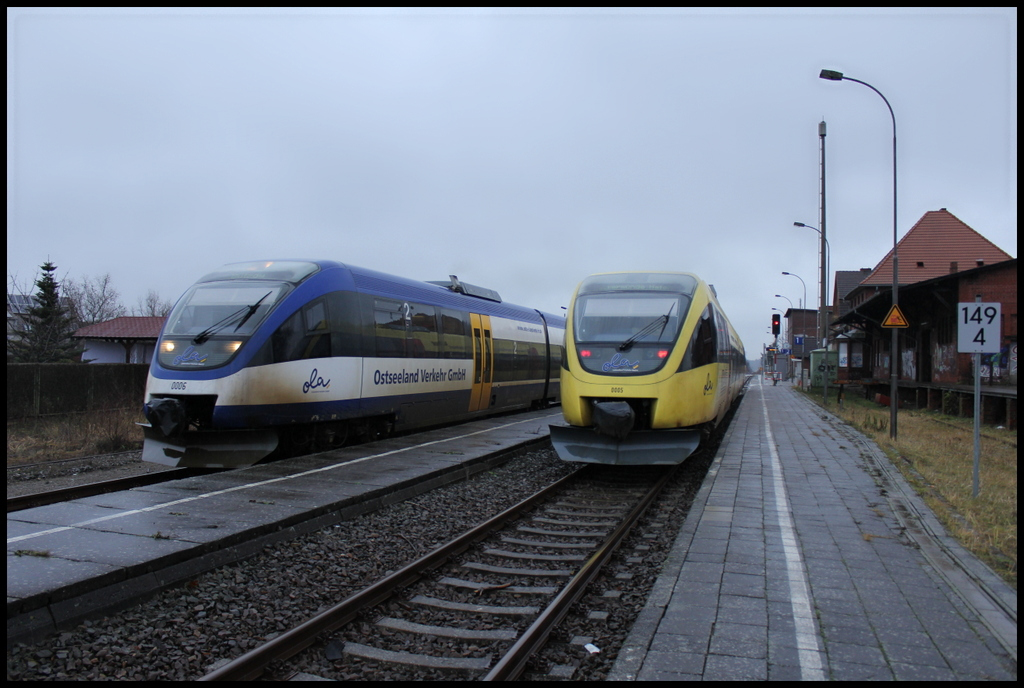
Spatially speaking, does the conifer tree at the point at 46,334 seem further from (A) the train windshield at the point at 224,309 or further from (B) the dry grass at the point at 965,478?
(B) the dry grass at the point at 965,478

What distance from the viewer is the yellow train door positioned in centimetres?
1669

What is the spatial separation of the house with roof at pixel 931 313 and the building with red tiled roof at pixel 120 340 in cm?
3167

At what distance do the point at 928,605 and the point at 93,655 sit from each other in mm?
5472

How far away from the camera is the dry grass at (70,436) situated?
13227mm

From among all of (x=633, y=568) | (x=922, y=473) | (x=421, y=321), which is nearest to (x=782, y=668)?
(x=633, y=568)

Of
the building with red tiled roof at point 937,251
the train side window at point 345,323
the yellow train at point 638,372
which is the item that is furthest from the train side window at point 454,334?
the building with red tiled roof at point 937,251

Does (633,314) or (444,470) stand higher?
(633,314)

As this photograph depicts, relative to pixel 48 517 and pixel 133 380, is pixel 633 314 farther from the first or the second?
pixel 133 380

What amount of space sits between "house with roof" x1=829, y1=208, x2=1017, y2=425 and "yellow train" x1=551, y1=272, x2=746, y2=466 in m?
13.7

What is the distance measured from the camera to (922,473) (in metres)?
11.0

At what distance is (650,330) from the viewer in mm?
10211

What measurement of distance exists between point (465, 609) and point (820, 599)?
101 inches

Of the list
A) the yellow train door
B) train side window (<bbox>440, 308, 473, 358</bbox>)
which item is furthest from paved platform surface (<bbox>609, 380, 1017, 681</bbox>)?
the yellow train door

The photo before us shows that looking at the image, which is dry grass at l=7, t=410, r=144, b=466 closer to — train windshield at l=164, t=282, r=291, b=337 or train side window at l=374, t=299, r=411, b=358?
train windshield at l=164, t=282, r=291, b=337
